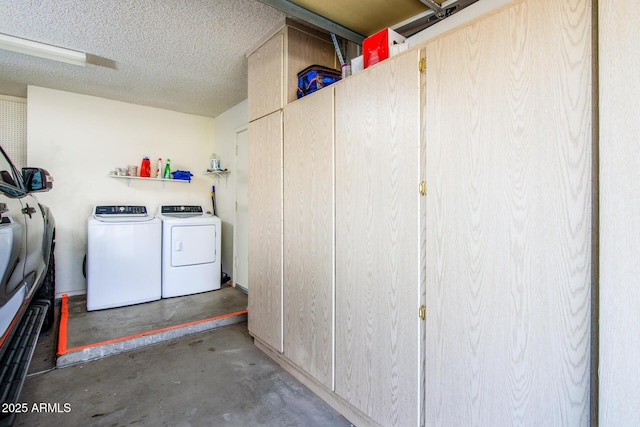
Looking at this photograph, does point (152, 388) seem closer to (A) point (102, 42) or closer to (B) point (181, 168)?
(A) point (102, 42)

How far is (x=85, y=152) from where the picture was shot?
3.91 meters

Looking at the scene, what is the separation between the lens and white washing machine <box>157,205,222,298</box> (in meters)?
3.81

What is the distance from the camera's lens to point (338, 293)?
1.83 m

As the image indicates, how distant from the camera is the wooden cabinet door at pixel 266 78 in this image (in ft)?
7.62

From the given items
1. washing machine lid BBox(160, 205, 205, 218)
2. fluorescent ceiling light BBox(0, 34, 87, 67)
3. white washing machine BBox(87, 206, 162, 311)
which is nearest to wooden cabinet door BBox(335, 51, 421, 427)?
fluorescent ceiling light BBox(0, 34, 87, 67)

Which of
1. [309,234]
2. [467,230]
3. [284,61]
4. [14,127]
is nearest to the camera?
[467,230]

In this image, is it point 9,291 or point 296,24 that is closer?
point 9,291

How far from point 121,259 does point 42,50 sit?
2.13 meters

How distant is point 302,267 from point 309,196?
0.50 metres

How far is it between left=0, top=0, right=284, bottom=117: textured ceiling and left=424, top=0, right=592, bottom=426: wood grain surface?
1.69 m

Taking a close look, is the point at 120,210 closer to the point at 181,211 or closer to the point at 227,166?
the point at 181,211

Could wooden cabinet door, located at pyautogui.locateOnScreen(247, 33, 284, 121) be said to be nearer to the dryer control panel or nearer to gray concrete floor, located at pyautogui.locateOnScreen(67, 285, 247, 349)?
gray concrete floor, located at pyautogui.locateOnScreen(67, 285, 247, 349)

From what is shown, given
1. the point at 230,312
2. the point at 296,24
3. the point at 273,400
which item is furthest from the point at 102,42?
the point at 273,400
